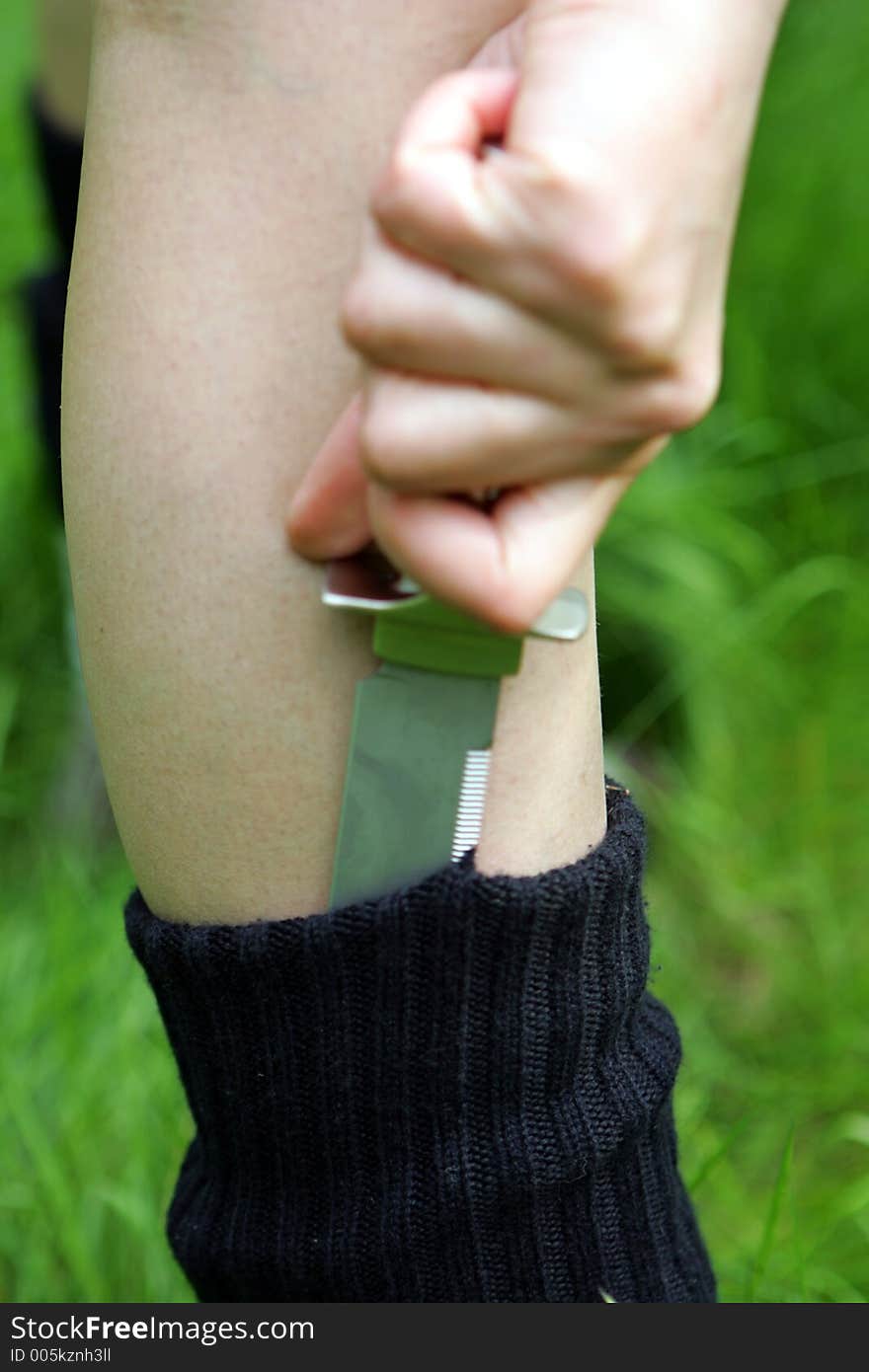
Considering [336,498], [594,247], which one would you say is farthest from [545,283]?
[336,498]

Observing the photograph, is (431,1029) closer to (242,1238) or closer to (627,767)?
(242,1238)

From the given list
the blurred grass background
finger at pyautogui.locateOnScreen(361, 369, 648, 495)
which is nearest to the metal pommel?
finger at pyautogui.locateOnScreen(361, 369, 648, 495)

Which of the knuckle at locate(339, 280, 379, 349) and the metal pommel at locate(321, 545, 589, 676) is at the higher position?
the knuckle at locate(339, 280, 379, 349)

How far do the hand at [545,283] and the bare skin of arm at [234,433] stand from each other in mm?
97

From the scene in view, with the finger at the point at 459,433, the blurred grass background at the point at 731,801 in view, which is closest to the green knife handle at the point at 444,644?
the finger at the point at 459,433

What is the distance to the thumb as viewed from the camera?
0.70m

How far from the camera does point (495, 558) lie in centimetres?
63

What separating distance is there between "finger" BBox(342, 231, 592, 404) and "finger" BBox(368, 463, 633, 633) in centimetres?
5

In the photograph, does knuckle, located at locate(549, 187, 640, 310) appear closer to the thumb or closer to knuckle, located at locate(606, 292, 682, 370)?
knuckle, located at locate(606, 292, 682, 370)

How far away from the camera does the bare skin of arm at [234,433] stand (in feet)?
2.36

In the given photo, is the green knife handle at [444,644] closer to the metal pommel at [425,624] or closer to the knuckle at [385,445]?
the metal pommel at [425,624]

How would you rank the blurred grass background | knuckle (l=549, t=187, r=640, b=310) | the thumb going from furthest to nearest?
the blurred grass background < the thumb < knuckle (l=549, t=187, r=640, b=310)
